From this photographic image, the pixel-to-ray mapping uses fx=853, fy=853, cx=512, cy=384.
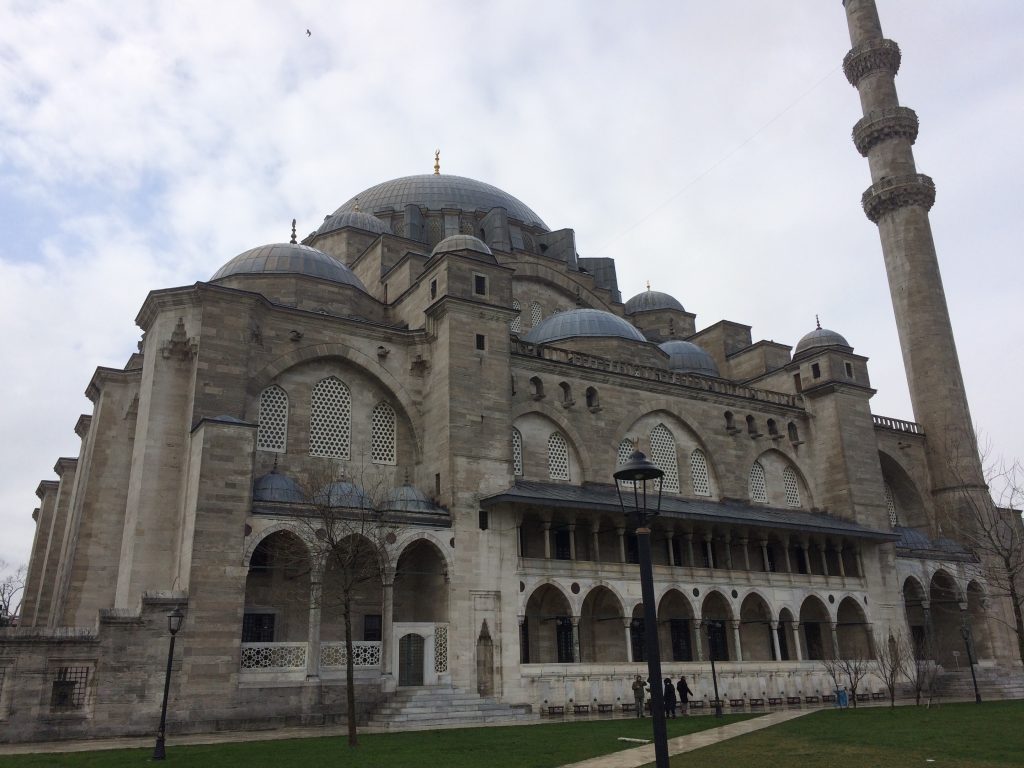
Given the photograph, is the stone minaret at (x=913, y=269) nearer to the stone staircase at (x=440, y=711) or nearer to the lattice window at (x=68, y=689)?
the stone staircase at (x=440, y=711)

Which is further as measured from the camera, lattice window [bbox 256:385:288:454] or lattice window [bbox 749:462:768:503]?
lattice window [bbox 749:462:768:503]

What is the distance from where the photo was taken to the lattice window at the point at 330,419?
2302cm

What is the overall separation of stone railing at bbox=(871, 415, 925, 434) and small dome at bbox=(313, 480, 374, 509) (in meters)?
23.9

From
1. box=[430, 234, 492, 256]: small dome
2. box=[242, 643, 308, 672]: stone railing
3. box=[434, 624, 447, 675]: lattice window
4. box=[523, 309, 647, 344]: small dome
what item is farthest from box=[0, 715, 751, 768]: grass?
box=[523, 309, 647, 344]: small dome

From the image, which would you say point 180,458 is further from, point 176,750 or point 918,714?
point 918,714

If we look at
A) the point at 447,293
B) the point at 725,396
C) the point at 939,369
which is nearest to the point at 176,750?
the point at 447,293

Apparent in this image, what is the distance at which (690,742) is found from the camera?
14523 mm

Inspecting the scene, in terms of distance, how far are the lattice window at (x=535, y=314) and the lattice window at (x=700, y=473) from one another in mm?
8791

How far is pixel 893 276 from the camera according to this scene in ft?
121

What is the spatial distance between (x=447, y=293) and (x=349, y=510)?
7.37 metres

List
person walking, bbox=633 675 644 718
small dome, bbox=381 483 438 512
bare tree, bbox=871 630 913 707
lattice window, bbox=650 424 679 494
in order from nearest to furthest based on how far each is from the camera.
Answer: person walking, bbox=633 675 644 718 < small dome, bbox=381 483 438 512 < bare tree, bbox=871 630 913 707 < lattice window, bbox=650 424 679 494

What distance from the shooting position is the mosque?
18.7 m

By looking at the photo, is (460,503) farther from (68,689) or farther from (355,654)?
(68,689)

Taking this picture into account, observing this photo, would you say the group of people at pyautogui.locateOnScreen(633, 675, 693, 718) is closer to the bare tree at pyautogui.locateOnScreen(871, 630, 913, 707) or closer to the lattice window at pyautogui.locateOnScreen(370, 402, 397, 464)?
the bare tree at pyautogui.locateOnScreen(871, 630, 913, 707)
